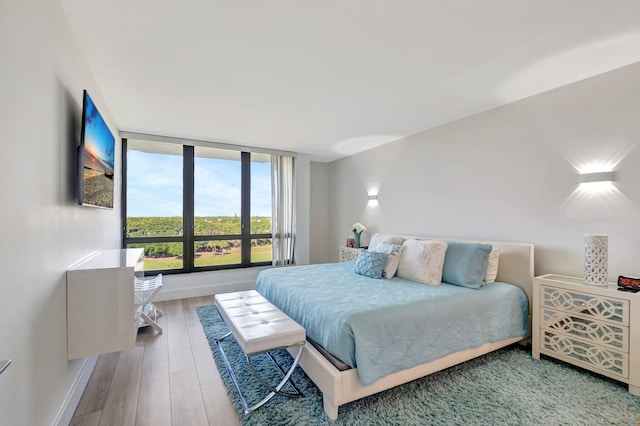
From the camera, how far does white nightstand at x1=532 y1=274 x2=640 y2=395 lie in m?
2.03

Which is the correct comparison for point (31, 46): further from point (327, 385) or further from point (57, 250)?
point (327, 385)

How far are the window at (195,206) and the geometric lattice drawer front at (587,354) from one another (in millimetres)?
4112

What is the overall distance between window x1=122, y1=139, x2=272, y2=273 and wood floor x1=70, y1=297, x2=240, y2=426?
1.74 meters

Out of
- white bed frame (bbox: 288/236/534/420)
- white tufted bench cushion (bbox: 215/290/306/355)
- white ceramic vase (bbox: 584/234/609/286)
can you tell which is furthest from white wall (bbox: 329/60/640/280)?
white tufted bench cushion (bbox: 215/290/306/355)

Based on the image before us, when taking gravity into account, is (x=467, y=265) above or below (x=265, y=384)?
above

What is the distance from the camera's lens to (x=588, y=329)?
225 cm

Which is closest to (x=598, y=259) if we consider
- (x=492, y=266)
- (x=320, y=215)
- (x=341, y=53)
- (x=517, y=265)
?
(x=517, y=265)

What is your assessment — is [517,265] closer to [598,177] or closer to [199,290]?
[598,177]

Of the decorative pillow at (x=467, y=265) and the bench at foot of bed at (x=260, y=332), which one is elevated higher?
the decorative pillow at (x=467, y=265)

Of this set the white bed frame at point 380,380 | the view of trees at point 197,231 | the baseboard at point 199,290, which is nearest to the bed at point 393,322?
the white bed frame at point 380,380

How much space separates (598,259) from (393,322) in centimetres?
172

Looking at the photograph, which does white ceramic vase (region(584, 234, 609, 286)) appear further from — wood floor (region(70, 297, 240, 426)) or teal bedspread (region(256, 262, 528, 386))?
wood floor (region(70, 297, 240, 426))

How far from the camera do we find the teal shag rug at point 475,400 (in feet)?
5.88

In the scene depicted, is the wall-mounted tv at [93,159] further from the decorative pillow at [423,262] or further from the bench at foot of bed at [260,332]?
the decorative pillow at [423,262]
